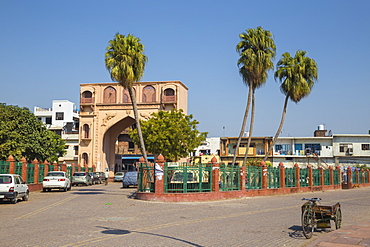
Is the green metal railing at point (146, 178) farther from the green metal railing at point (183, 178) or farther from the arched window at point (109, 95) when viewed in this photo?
the arched window at point (109, 95)

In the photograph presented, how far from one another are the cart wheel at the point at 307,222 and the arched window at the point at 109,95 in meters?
50.5

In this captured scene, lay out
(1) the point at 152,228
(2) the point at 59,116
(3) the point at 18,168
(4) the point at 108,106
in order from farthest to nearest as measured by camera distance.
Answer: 1. (2) the point at 59,116
2. (4) the point at 108,106
3. (3) the point at 18,168
4. (1) the point at 152,228

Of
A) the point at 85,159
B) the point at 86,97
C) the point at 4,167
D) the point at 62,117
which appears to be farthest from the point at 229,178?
the point at 62,117

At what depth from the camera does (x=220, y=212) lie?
1706 cm

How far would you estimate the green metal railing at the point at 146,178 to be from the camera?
2318 cm

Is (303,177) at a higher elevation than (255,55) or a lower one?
lower

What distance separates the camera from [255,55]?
29.8m

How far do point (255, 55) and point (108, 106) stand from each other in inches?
1319

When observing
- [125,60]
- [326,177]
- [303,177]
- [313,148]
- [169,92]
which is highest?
[169,92]

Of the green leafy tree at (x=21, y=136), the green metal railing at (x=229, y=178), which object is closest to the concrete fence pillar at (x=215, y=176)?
the green metal railing at (x=229, y=178)

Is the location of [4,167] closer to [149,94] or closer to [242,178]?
[242,178]

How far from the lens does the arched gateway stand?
2274 inches

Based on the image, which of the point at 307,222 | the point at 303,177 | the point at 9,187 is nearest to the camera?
the point at 307,222

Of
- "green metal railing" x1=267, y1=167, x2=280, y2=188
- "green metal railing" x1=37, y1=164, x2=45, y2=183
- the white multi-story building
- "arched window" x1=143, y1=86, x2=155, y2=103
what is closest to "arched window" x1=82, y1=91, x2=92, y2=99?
"arched window" x1=143, y1=86, x2=155, y2=103
